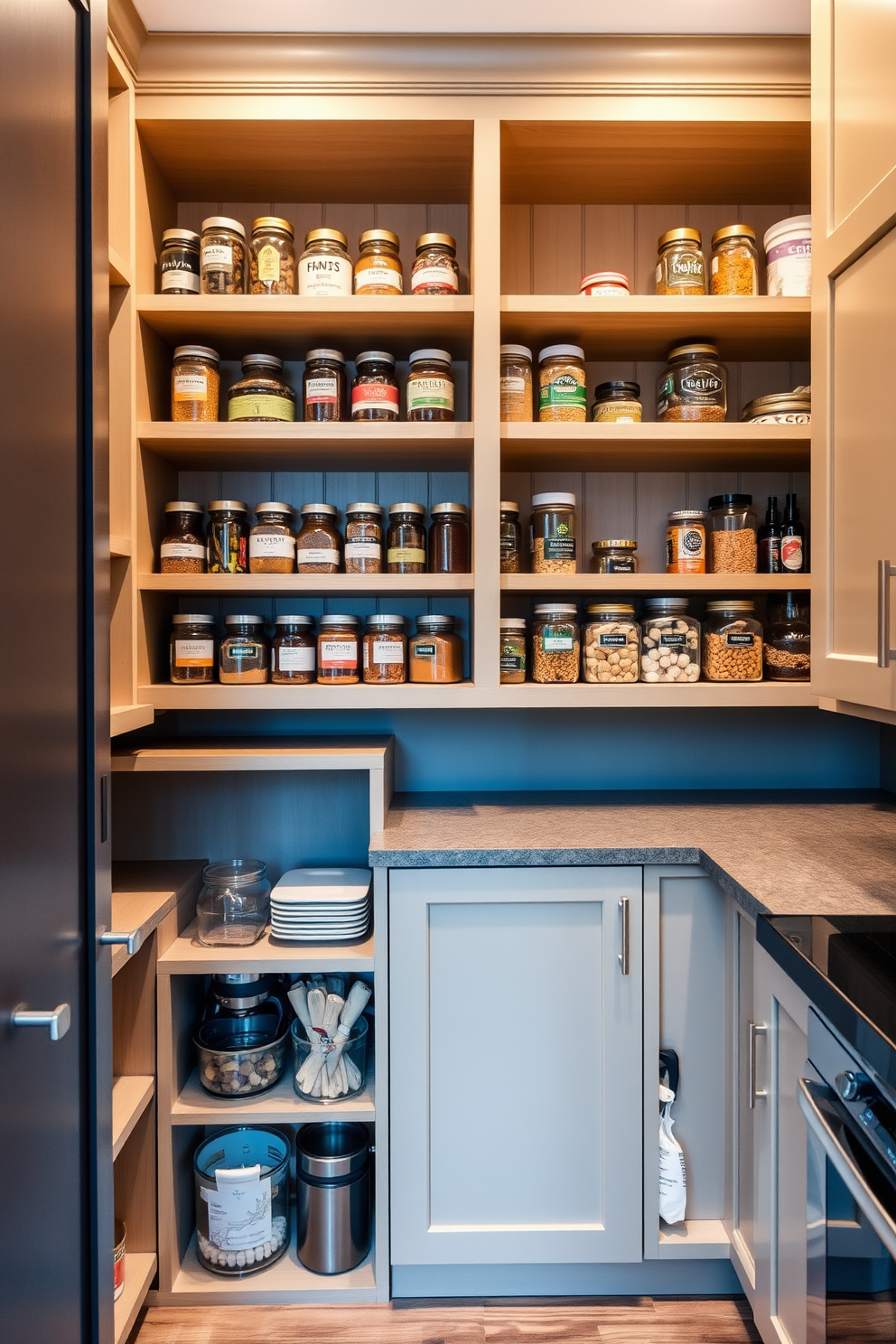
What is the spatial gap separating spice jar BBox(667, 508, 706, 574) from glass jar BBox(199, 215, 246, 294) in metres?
1.01

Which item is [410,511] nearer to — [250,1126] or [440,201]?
[440,201]

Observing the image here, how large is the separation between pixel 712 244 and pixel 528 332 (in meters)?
0.41

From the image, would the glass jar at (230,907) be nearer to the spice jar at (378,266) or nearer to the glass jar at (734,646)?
the glass jar at (734,646)

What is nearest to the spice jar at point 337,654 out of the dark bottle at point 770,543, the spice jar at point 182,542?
the spice jar at point 182,542

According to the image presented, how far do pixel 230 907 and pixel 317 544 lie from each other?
0.74 metres

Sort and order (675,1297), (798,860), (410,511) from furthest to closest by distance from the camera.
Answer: (410,511), (675,1297), (798,860)

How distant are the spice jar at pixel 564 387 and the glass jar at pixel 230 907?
3.60ft

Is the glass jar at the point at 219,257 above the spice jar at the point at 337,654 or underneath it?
above

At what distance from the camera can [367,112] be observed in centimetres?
161

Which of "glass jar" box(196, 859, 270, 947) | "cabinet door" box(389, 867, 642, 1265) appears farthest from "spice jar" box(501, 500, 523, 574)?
"glass jar" box(196, 859, 270, 947)

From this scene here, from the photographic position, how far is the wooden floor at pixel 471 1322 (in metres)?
1.49

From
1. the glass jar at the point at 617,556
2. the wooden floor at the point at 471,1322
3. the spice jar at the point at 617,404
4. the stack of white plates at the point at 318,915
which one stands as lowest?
the wooden floor at the point at 471,1322

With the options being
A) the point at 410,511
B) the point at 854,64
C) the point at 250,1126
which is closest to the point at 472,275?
the point at 410,511

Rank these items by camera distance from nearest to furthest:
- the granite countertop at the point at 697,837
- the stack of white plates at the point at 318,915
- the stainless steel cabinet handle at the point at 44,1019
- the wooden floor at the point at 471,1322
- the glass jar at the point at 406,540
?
1. the stainless steel cabinet handle at the point at 44,1019
2. the granite countertop at the point at 697,837
3. the wooden floor at the point at 471,1322
4. the stack of white plates at the point at 318,915
5. the glass jar at the point at 406,540
